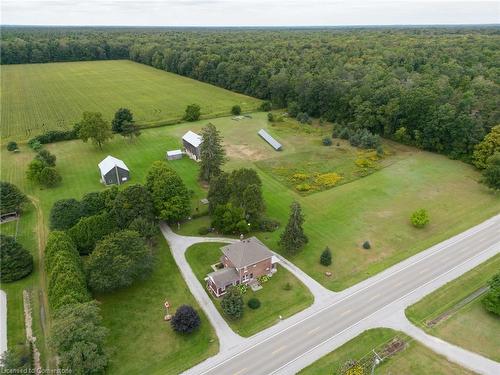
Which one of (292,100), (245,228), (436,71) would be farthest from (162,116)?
(436,71)

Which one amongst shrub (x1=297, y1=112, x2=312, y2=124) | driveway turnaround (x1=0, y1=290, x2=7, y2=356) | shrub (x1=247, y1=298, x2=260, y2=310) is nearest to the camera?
driveway turnaround (x1=0, y1=290, x2=7, y2=356)

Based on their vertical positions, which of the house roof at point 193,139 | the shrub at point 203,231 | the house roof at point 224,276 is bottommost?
the shrub at point 203,231

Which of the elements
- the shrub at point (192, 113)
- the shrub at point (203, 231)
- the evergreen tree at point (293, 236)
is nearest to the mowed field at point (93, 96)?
the shrub at point (192, 113)

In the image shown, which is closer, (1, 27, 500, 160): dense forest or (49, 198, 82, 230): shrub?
(49, 198, 82, 230): shrub

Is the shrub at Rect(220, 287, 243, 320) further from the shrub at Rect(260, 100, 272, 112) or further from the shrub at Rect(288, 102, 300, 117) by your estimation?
the shrub at Rect(260, 100, 272, 112)

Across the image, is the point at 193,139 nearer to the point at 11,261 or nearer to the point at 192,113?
the point at 192,113

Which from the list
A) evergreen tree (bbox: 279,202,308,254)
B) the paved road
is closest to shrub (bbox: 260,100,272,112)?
evergreen tree (bbox: 279,202,308,254)

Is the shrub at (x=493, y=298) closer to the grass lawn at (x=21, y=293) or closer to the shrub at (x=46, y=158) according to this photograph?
the grass lawn at (x=21, y=293)
